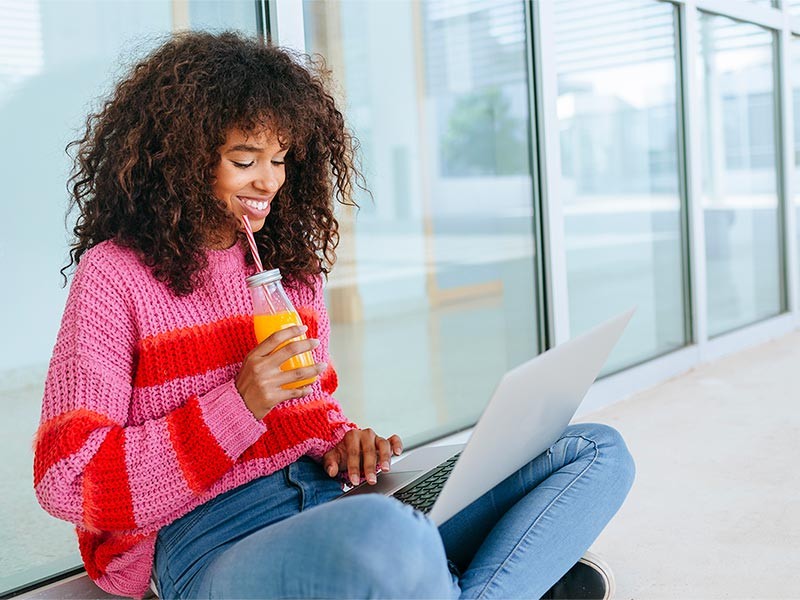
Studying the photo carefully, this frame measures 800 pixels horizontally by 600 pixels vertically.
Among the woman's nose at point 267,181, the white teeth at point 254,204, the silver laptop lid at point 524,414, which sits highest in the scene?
the woman's nose at point 267,181

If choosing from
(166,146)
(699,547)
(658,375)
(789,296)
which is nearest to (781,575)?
(699,547)

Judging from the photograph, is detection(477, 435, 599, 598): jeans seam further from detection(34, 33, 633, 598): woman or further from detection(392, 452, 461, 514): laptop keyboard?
detection(392, 452, 461, 514): laptop keyboard

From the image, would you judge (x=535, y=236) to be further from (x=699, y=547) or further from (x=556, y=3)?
(x=699, y=547)

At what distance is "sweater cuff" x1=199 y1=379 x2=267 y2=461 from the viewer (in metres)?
1.30

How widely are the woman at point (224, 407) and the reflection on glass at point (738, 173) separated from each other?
8.95 ft

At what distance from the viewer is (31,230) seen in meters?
1.88

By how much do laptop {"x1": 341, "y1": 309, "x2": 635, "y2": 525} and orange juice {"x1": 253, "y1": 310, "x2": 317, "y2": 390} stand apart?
238 mm

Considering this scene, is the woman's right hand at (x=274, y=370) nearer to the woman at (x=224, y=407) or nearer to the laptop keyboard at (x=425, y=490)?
the woman at (x=224, y=407)

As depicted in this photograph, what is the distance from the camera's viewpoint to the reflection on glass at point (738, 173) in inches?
159

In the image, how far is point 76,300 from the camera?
1305mm

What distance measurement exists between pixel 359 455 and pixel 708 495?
3.67 feet

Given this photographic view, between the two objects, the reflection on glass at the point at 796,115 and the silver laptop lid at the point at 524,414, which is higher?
the reflection on glass at the point at 796,115

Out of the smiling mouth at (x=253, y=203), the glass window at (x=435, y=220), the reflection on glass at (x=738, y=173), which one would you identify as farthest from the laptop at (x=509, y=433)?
the reflection on glass at (x=738, y=173)

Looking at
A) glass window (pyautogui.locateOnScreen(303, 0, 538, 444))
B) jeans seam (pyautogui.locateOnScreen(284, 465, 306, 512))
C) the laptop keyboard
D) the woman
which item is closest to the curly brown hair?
the woman
